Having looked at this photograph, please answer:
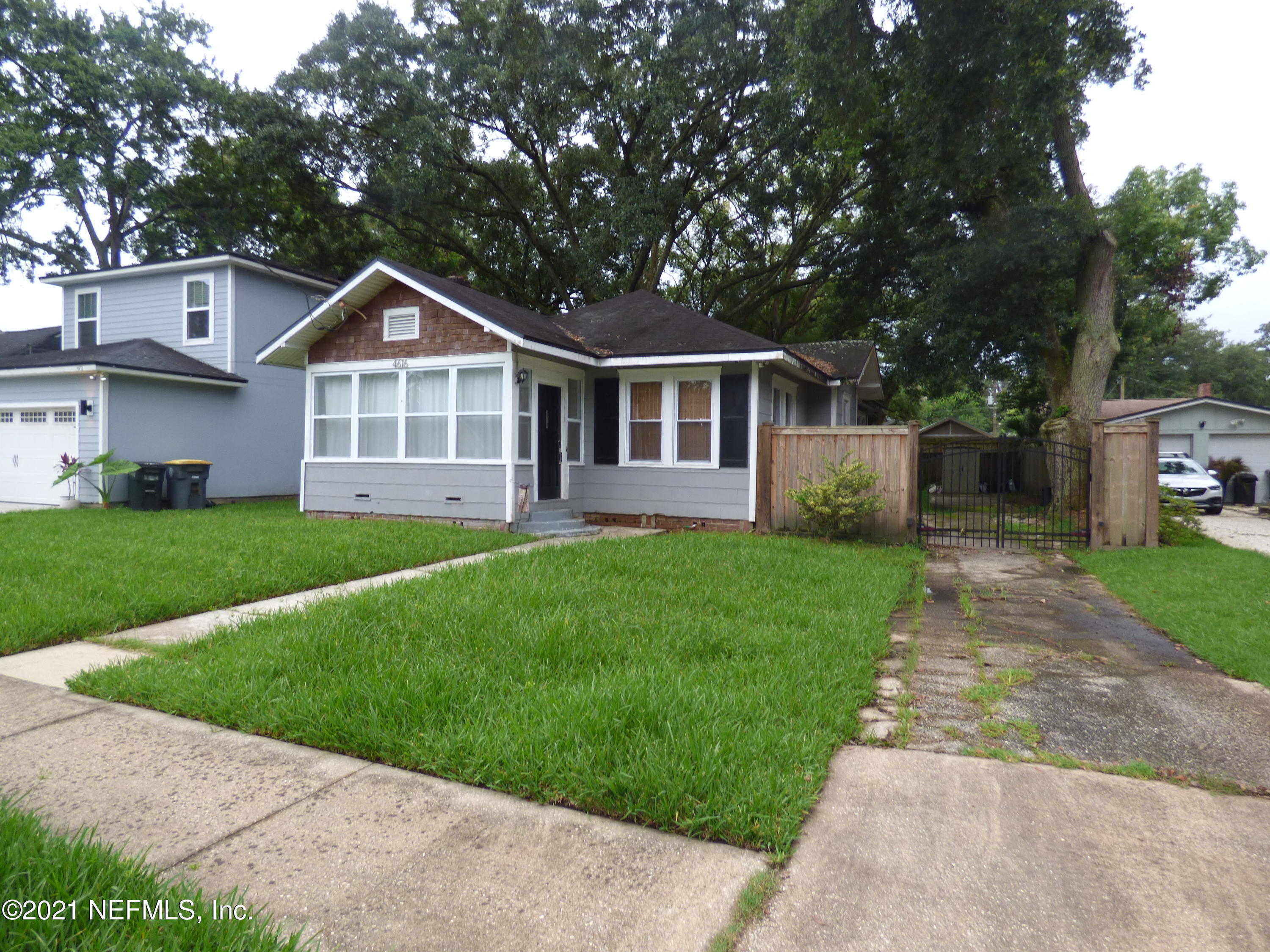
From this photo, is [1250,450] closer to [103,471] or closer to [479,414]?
[479,414]

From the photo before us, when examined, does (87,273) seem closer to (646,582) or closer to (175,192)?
(175,192)

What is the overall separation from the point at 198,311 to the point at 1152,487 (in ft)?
60.1

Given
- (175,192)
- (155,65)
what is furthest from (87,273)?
(155,65)

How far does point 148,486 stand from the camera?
1369 centimetres

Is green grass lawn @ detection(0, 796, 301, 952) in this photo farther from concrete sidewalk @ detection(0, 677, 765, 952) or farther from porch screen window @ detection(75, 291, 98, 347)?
porch screen window @ detection(75, 291, 98, 347)

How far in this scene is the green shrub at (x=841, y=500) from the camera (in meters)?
10.1

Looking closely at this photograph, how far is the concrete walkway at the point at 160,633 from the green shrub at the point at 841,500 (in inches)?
187

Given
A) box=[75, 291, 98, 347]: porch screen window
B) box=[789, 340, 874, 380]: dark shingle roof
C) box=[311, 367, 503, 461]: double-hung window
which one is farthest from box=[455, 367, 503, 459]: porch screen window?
box=[75, 291, 98, 347]: porch screen window

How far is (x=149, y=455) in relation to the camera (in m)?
14.8

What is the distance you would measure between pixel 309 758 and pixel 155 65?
2644 cm

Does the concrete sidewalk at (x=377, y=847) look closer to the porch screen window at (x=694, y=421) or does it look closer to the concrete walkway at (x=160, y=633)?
the concrete walkway at (x=160, y=633)

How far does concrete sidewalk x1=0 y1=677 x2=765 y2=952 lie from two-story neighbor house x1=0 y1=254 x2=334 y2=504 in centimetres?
1330

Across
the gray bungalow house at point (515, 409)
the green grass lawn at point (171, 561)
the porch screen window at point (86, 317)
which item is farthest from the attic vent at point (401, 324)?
the porch screen window at point (86, 317)

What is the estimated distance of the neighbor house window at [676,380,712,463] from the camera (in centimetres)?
1191
